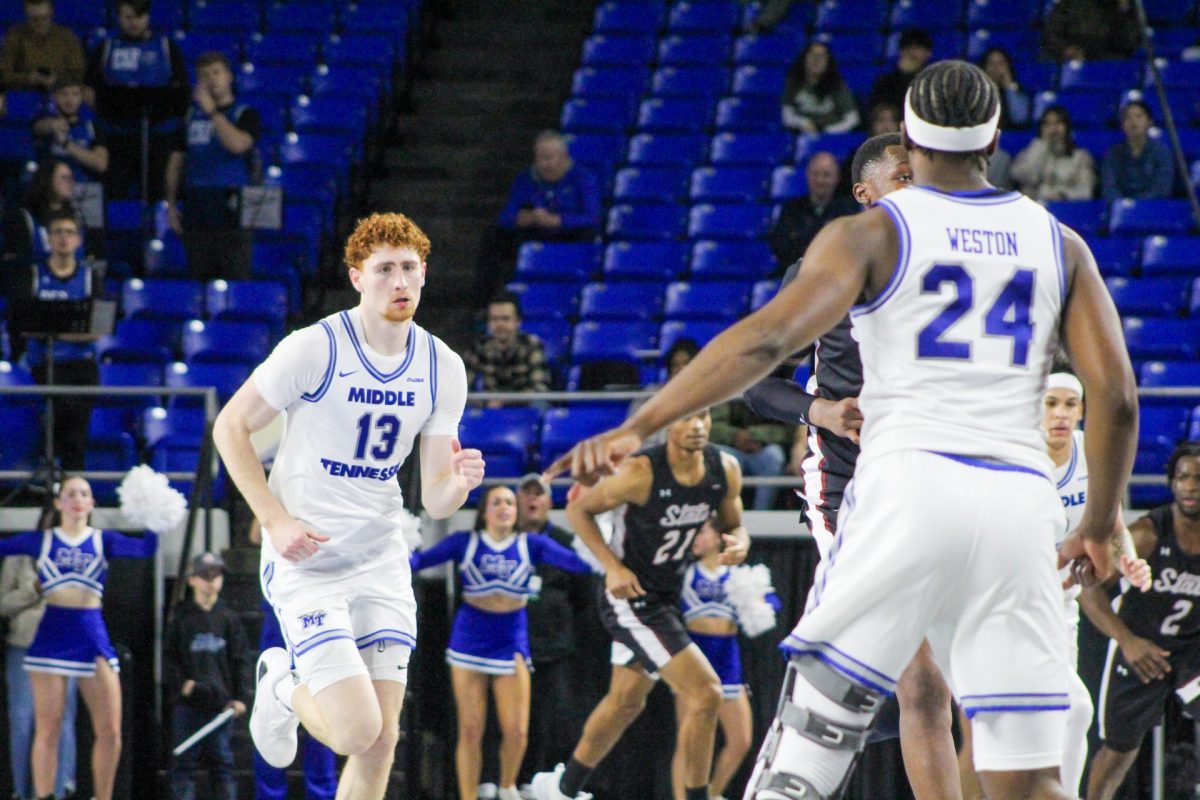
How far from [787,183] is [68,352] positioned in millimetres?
5462

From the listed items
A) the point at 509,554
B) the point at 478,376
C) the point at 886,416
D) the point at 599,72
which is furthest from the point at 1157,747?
the point at 599,72

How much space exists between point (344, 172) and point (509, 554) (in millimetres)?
4959

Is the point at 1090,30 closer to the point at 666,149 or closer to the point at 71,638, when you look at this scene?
the point at 666,149

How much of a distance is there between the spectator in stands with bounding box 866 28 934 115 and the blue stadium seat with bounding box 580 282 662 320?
2.32 metres

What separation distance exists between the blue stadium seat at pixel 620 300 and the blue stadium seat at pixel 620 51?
324 centimetres

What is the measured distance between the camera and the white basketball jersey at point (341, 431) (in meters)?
6.28

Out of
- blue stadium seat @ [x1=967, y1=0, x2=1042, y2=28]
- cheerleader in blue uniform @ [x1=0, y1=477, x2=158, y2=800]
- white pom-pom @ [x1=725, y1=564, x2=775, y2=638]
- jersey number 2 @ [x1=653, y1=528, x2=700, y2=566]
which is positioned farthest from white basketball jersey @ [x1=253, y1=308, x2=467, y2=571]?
blue stadium seat @ [x1=967, y1=0, x2=1042, y2=28]

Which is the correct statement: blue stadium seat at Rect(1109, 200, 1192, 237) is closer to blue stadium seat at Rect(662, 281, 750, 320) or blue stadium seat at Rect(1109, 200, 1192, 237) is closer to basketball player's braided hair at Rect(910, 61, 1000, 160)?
blue stadium seat at Rect(662, 281, 750, 320)

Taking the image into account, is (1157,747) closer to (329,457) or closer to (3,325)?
(329,457)

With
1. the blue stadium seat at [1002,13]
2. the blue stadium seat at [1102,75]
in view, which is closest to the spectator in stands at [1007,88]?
the blue stadium seat at [1102,75]

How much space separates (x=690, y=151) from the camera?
1380 cm

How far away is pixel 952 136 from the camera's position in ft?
13.6

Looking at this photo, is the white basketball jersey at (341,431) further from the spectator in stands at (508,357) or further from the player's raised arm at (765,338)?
the spectator in stands at (508,357)

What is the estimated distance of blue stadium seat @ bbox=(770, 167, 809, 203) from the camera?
13.1m
